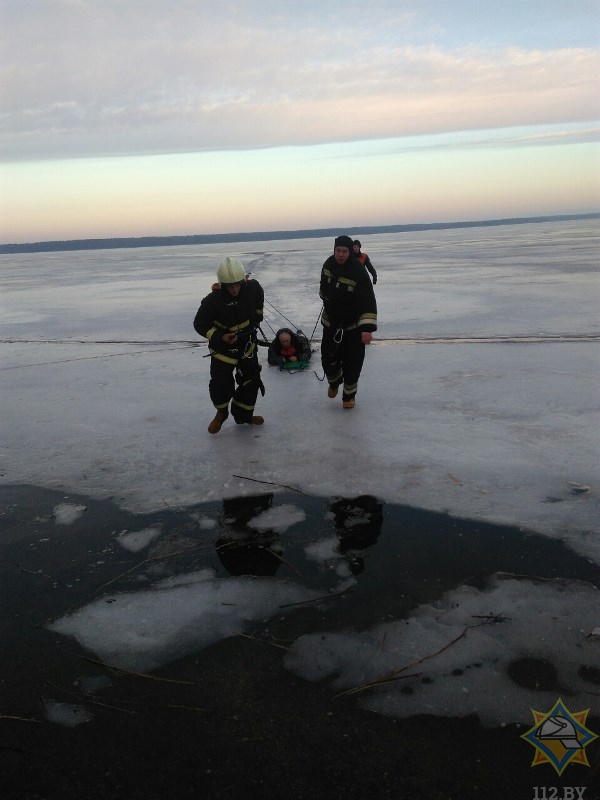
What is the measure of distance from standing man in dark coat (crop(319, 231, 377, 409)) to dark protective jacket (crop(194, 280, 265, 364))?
77 centimetres

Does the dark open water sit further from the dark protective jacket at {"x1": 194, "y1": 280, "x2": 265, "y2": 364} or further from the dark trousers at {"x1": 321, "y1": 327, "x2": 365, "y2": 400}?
the dark trousers at {"x1": 321, "y1": 327, "x2": 365, "y2": 400}

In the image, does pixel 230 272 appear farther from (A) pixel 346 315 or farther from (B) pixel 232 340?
(A) pixel 346 315

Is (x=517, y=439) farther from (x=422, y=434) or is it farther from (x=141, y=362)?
(x=141, y=362)

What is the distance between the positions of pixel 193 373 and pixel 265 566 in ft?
13.4

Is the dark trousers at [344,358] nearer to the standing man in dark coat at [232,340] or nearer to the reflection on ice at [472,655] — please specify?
the standing man in dark coat at [232,340]

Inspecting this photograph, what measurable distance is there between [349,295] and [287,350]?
1651 mm

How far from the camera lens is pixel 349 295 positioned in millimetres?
5395

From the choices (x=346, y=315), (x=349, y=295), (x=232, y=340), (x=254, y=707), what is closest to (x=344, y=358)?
(x=346, y=315)

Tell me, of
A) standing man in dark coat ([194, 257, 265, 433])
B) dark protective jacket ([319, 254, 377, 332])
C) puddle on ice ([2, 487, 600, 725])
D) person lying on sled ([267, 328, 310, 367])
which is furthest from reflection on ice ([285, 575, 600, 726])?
person lying on sled ([267, 328, 310, 367])

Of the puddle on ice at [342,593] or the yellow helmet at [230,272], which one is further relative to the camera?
the yellow helmet at [230,272]

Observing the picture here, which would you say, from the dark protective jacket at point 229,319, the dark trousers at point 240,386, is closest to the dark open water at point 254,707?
the dark trousers at point 240,386

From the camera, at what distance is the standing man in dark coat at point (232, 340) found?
4863 millimetres

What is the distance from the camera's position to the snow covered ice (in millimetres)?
2318

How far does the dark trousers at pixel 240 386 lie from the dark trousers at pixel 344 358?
0.79 metres
